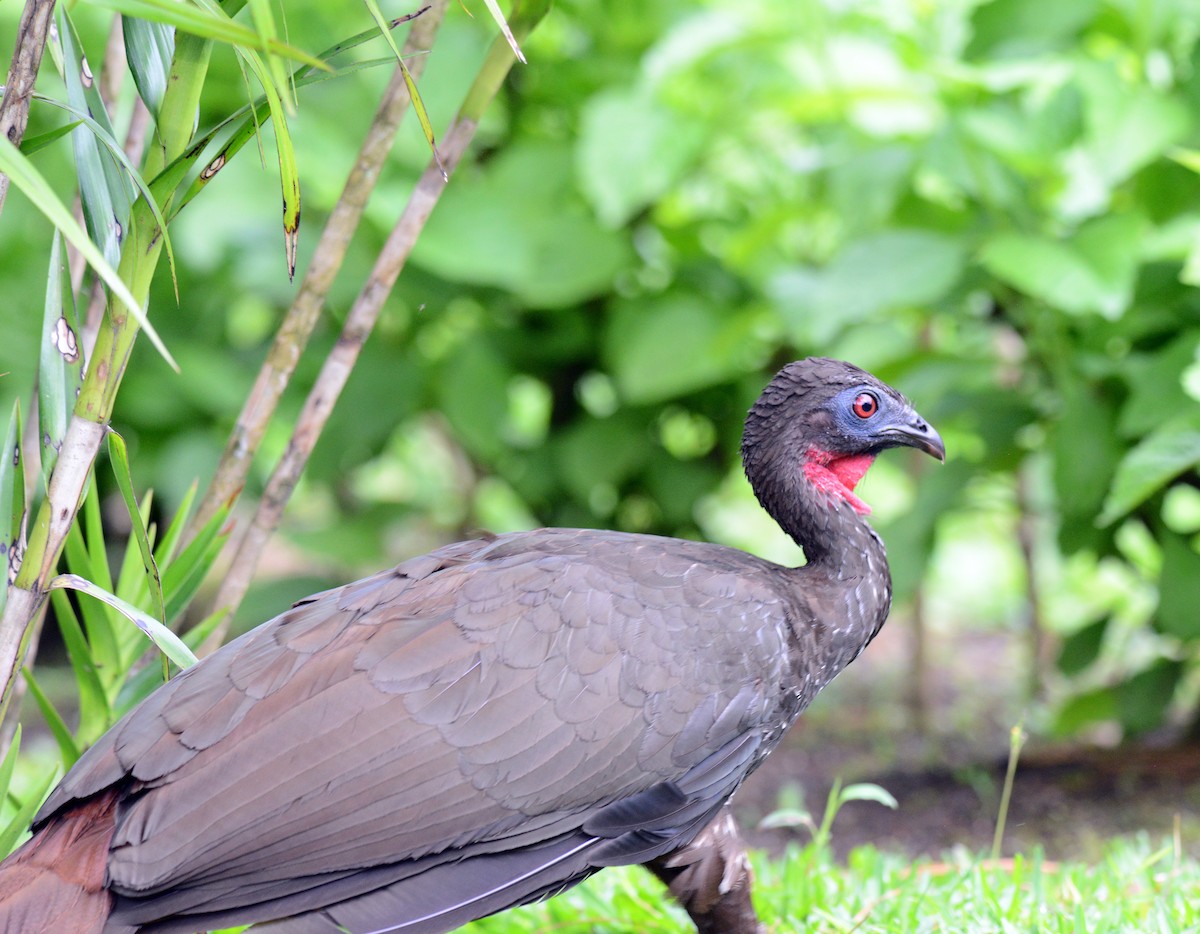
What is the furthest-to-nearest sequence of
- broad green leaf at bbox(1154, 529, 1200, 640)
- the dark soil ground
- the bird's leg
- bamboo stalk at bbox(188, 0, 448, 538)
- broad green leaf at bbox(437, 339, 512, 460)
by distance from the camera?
broad green leaf at bbox(437, 339, 512, 460), the dark soil ground, broad green leaf at bbox(1154, 529, 1200, 640), bamboo stalk at bbox(188, 0, 448, 538), the bird's leg

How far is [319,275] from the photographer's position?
8.13 feet

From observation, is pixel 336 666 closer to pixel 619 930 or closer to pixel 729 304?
pixel 619 930

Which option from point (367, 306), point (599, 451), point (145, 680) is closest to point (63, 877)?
point (145, 680)

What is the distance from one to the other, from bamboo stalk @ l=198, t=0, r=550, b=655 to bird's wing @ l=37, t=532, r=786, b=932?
368mm

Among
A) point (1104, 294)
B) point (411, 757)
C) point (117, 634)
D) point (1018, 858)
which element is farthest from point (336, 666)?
point (1104, 294)

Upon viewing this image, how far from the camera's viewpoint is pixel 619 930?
8.76ft

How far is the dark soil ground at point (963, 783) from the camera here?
3.83 meters

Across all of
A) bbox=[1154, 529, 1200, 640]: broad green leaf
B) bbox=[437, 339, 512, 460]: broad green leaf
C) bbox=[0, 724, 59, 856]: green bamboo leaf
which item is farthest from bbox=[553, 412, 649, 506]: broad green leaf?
bbox=[0, 724, 59, 856]: green bamboo leaf

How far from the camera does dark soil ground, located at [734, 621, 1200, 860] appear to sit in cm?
383

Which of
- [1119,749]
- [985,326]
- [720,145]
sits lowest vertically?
[1119,749]

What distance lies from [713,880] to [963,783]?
213 centimetres

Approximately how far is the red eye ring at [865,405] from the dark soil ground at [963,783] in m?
1.58

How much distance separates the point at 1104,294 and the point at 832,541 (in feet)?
4.23

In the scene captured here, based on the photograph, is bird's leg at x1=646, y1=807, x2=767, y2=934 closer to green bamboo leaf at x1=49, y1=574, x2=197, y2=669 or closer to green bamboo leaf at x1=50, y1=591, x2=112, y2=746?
green bamboo leaf at x1=49, y1=574, x2=197, y2=669
